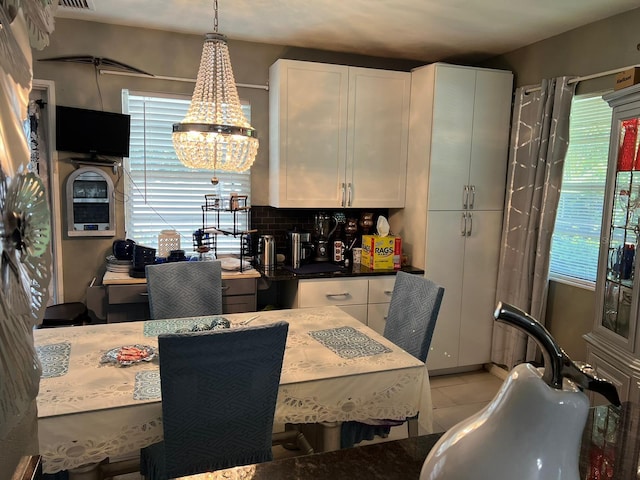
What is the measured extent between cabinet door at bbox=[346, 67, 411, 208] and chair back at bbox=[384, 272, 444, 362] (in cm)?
132

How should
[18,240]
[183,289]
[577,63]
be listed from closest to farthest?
1. [18,240]
2. [183,289]
3. [577,63]

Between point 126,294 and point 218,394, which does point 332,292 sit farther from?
point 218,394

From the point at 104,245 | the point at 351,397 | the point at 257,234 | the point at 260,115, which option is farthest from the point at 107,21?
the point at 351,397

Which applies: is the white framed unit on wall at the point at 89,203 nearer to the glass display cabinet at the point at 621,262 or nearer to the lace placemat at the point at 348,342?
the lace placemat at the point at 348,342

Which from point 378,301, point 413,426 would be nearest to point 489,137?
point 378,301

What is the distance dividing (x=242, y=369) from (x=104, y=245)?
234cm

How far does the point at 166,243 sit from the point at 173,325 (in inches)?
50.2

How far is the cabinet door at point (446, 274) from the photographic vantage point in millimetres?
3627

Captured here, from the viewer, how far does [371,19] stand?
311 cm

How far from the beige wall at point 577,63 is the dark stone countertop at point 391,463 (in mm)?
2260

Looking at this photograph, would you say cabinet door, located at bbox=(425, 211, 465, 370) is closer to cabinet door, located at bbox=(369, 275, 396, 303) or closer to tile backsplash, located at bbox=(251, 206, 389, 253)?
cabinet door, located at bbox=(369, 275, 396, 303)

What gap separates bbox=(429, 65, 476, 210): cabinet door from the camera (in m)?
3.51

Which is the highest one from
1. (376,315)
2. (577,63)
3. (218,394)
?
(577,63)

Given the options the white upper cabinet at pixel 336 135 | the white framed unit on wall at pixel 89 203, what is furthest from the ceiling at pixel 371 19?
the white framed unit on wall at pixel 89 203
